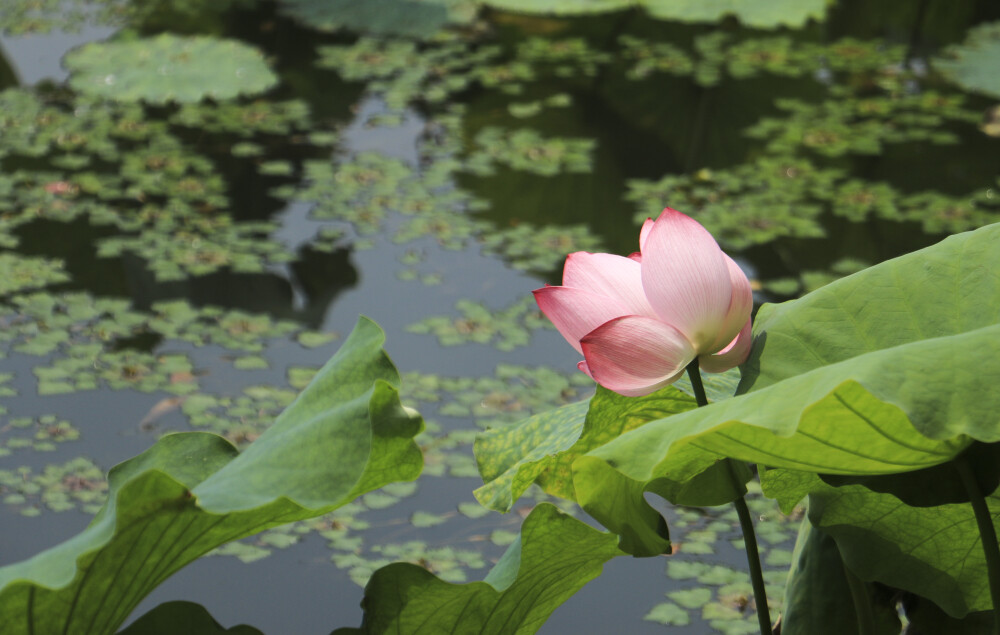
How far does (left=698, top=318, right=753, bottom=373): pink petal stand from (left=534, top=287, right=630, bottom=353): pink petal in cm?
5

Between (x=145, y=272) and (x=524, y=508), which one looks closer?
(x=524, y=508)

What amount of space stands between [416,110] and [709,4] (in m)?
1.25

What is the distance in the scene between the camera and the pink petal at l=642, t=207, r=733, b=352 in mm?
494

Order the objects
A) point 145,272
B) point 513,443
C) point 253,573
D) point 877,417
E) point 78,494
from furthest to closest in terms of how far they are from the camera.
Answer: point 145,272 → point 78,494 → point 253,573 → point 513,443 → point 877,417

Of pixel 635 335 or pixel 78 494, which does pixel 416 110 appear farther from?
pixel 635 335

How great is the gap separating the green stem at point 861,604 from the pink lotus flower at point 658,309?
5.7 inches

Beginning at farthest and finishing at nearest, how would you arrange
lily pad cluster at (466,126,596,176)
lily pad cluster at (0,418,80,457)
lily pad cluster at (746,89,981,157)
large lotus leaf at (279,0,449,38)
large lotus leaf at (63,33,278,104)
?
large lotus leaf at (279,0,449,38)
large lotus leaf at (63,33,278,104)
lily pad cluster at (746,89,981,157)
lily pad cluster at (466,126,596,176)
lily pad cluster at (0,418,80,457)

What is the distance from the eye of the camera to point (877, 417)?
1.36 ft

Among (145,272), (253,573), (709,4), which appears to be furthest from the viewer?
(709,4)

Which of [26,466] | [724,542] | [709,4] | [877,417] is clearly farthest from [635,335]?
[709,4]

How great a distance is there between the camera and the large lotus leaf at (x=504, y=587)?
21.1 inches

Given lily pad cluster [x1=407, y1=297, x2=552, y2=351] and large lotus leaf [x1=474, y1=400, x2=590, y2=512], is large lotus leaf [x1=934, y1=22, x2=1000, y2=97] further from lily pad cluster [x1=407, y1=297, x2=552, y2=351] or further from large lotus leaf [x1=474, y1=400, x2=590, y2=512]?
large lotus leaf [x1=474, y1=400, x2=590, y2=512]

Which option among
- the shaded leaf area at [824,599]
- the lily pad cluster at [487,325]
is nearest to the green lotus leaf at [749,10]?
the lily pad cluster at [487,325]

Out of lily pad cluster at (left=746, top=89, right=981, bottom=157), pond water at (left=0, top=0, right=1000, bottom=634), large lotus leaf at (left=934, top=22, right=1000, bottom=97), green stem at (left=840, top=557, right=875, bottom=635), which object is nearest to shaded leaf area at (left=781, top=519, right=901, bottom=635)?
green stem at (left=840, top=557, right=875, bottom=635)
